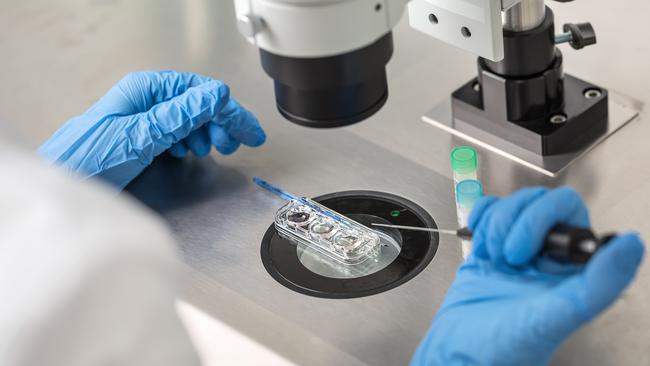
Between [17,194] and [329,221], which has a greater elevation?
[17,194]

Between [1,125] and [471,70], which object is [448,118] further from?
[1,125]

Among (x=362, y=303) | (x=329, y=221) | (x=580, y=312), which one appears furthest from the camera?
(x=329, y=221)

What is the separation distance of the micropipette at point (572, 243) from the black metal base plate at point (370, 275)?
0.37 metres

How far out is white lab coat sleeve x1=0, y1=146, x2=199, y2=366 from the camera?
0.72 meters

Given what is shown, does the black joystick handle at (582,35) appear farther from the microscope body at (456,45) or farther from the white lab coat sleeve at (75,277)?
the white lab coat sleeve at (75,277)

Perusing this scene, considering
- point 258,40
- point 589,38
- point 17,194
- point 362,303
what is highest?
point 17,194

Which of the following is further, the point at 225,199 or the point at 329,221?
the point at 225,199

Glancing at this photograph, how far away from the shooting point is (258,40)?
1.27m

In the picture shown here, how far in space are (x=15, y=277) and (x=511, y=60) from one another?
1.06 metres

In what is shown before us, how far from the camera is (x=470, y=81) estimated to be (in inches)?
70.4

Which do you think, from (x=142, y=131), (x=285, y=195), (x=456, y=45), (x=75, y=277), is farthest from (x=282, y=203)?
(x=75, y=277)

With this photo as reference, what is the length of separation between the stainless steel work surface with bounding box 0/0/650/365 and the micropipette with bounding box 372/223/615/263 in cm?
25

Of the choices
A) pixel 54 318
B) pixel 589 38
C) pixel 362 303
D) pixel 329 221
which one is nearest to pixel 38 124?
pixel 329 221

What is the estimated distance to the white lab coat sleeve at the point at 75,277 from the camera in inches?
28.4
